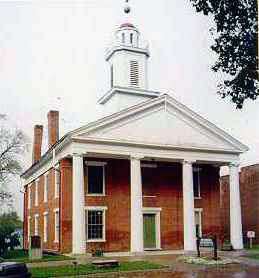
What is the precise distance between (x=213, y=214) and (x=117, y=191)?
706cm

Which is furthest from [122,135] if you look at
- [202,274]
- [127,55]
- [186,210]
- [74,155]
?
[202,274]

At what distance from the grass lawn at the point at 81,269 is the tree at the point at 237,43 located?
9.52m

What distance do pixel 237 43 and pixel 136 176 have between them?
54.9ft

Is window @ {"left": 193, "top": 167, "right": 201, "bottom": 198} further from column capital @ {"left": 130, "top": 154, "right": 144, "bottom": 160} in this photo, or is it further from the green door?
column capital @ {"left": 130, "top": 154, "right": 144, "bottom": 160}

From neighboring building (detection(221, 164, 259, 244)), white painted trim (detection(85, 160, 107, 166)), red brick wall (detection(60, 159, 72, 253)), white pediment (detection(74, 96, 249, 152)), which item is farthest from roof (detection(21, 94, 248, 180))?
neighboring building (detection(221, 164, 259, 244))

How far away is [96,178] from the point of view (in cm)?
3083

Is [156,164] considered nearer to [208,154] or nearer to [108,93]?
[208,154]

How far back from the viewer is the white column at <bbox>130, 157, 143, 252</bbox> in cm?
2816

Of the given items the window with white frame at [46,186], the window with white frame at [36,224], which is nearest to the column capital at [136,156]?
the window with white frame at [46,186]

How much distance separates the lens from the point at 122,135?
29.1 m

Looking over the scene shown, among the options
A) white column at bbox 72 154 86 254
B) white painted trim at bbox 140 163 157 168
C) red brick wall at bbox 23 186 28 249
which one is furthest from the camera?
red brick wall at bbox 23 186 28 249

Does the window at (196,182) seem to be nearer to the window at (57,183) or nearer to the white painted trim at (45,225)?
the window at (57,183)

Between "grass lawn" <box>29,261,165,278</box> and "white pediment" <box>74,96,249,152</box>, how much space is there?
868cm

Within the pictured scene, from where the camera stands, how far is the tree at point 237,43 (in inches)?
486
